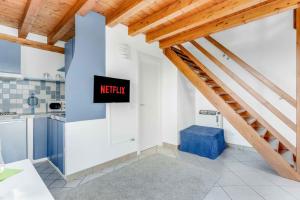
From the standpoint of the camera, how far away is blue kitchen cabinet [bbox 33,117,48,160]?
293 cm

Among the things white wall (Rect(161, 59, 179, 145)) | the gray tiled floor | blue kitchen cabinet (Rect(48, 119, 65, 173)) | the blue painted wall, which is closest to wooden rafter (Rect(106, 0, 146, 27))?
the blue painted wall

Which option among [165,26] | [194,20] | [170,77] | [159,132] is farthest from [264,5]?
[159,132]

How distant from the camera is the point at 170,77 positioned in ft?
13.1

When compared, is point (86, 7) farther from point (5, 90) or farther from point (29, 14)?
point (5, 90)

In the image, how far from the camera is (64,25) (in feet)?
9.26

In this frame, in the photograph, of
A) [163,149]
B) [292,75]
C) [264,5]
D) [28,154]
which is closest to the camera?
[264,5]

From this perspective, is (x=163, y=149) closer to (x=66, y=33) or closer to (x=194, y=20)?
(x=194, y=20)

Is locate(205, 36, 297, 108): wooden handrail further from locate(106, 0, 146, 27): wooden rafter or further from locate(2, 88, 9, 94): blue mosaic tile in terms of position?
locate(2, 88, 9, 94): blue mosaic tile

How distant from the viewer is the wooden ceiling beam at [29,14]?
2189 mm

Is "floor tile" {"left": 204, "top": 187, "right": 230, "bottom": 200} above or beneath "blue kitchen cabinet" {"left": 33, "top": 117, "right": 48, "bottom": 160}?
beneath

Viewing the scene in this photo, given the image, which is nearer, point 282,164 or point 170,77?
point 282,164

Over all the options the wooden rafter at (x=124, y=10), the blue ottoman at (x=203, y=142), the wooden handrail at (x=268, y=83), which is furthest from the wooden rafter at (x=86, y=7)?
the blue ottoman at (x=203, y=142)

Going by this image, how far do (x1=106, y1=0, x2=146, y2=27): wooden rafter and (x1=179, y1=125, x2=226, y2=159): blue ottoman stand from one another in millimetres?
2769

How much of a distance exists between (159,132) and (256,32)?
10.9 feet
